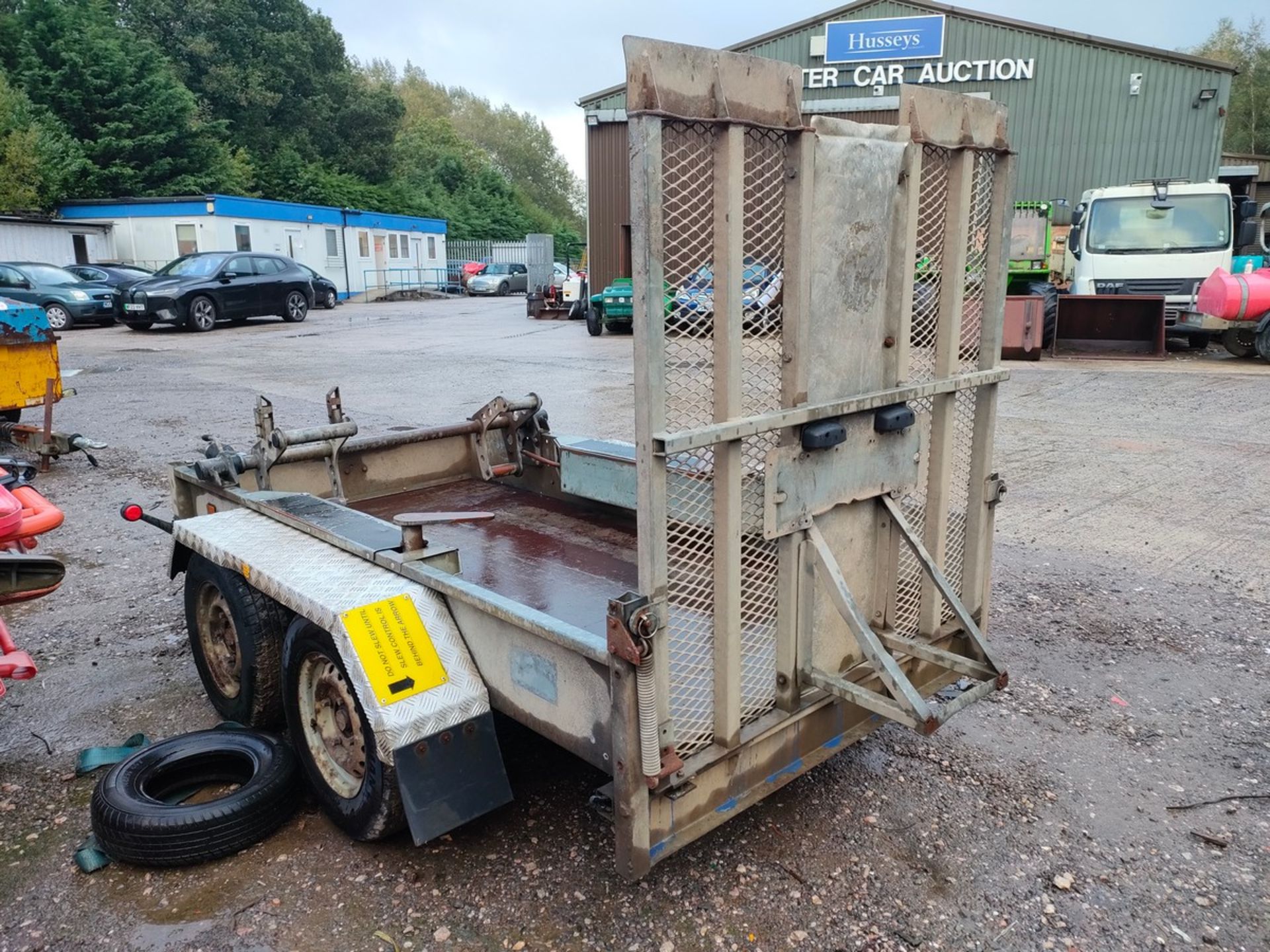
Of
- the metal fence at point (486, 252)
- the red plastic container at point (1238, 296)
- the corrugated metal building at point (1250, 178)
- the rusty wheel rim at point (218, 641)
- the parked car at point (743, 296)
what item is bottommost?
the rusty wheel rim at point (218, 641)

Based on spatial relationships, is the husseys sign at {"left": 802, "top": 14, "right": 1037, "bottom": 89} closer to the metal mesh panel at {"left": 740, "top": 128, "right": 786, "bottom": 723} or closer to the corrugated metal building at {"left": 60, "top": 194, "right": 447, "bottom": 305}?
the corrugated metal building at {"left": 60, "top": 194, "right": 447, "bottom": 305}

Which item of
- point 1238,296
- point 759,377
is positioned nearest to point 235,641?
point 759,377

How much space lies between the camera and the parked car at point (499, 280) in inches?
1531

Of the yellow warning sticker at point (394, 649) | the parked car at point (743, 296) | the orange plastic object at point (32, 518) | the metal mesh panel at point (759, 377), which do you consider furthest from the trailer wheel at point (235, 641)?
the parked car at point (743, 296)

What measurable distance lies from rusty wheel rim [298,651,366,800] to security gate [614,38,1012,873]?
1083 mm

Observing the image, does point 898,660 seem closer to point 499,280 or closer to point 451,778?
point 451,778

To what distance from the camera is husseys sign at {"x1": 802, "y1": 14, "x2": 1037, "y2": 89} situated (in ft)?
78.1

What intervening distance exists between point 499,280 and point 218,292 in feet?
61.8

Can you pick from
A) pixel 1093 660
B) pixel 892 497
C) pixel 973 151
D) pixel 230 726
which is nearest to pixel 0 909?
pixel 230 726

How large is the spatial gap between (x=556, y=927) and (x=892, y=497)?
1591 mm

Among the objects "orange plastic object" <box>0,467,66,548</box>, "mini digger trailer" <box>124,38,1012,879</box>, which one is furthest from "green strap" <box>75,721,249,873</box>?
"orange plastic object" <box>0,467,66,548</box>

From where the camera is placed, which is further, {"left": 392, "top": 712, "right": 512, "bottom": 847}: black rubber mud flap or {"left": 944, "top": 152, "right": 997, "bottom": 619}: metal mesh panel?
{"left": 944, "top": 152, "right": 997, "bottom": 619}: metal mesh panel

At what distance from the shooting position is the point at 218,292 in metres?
20.8

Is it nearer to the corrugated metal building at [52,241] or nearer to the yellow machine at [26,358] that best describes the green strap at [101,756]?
the yellow machine at [26,358]
